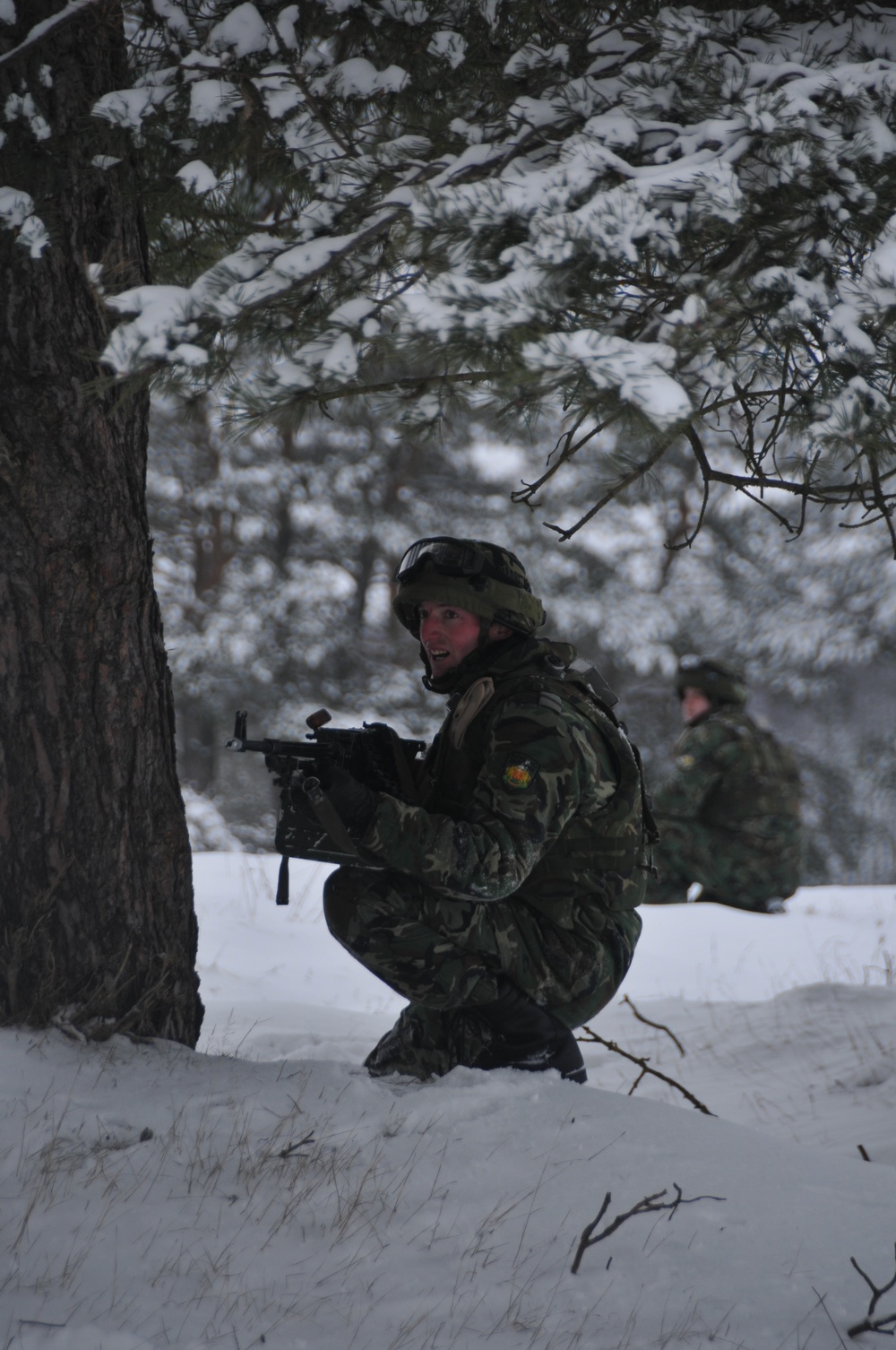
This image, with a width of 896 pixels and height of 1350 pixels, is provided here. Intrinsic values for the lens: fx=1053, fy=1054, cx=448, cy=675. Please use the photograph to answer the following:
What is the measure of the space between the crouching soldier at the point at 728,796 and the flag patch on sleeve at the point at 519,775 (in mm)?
4512

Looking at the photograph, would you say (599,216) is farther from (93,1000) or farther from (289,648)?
(289,648)

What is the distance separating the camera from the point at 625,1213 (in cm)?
215

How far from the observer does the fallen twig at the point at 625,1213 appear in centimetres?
203

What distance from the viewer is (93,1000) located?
9.32 feet

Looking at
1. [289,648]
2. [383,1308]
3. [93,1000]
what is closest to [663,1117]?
[383,1308]

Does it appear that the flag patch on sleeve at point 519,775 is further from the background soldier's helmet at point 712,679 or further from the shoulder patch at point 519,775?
the background soldier's helmet at point 712,679

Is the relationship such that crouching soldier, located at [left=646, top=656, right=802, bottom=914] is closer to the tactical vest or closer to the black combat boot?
the tactical vest

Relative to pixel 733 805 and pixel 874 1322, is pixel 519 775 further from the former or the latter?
pixel 733 805

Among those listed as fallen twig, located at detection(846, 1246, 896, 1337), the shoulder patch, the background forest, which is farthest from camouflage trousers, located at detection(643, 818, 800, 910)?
the background forest

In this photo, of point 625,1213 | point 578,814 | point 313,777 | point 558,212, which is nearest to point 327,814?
point 313,777

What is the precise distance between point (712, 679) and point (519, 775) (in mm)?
4571

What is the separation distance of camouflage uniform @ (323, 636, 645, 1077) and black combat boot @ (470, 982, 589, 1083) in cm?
4

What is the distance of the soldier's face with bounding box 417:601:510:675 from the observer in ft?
10.8

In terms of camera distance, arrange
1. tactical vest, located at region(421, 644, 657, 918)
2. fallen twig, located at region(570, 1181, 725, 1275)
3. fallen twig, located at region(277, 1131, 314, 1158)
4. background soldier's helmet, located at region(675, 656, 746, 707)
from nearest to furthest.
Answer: fallen twig, located at region(570, 1181, 725, 1275) → fallen twig, located at region(277, 1131, 314, 1158) → tactical vest, located at region(421, 644, 657, 918) → background soldier's helmet, located at region(675, 656, 746, 707)
